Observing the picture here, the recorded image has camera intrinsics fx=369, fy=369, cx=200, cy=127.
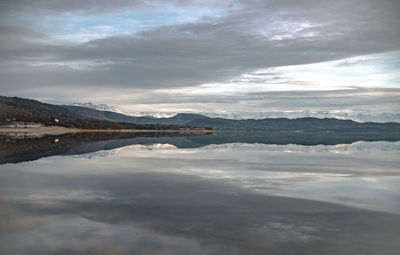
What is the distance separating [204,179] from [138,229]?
10523 millimetres

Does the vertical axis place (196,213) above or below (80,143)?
below

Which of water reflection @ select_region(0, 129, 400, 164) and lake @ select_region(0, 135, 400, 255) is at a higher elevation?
water reflection @ select_region(0, 129, 400, 164)

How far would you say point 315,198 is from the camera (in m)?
15.9

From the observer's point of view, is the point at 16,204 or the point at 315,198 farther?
the point at 315,198

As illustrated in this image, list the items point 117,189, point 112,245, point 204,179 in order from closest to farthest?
point 112,245
point 117,189
point 204,179

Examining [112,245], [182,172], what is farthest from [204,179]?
[112,245]

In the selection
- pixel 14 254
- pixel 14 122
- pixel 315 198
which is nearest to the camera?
pixel 14 254

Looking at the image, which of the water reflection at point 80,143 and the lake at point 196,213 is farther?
the water reflection at point 80,143

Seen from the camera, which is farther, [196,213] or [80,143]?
[80,143]

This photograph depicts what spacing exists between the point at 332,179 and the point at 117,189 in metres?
12.6

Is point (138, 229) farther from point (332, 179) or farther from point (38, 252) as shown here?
point (332, 179)

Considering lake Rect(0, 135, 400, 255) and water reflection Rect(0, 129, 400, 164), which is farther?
water reflection Rect(0, 129, 400, 164)

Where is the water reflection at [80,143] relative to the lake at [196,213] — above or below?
above

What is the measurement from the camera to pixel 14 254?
902cm
